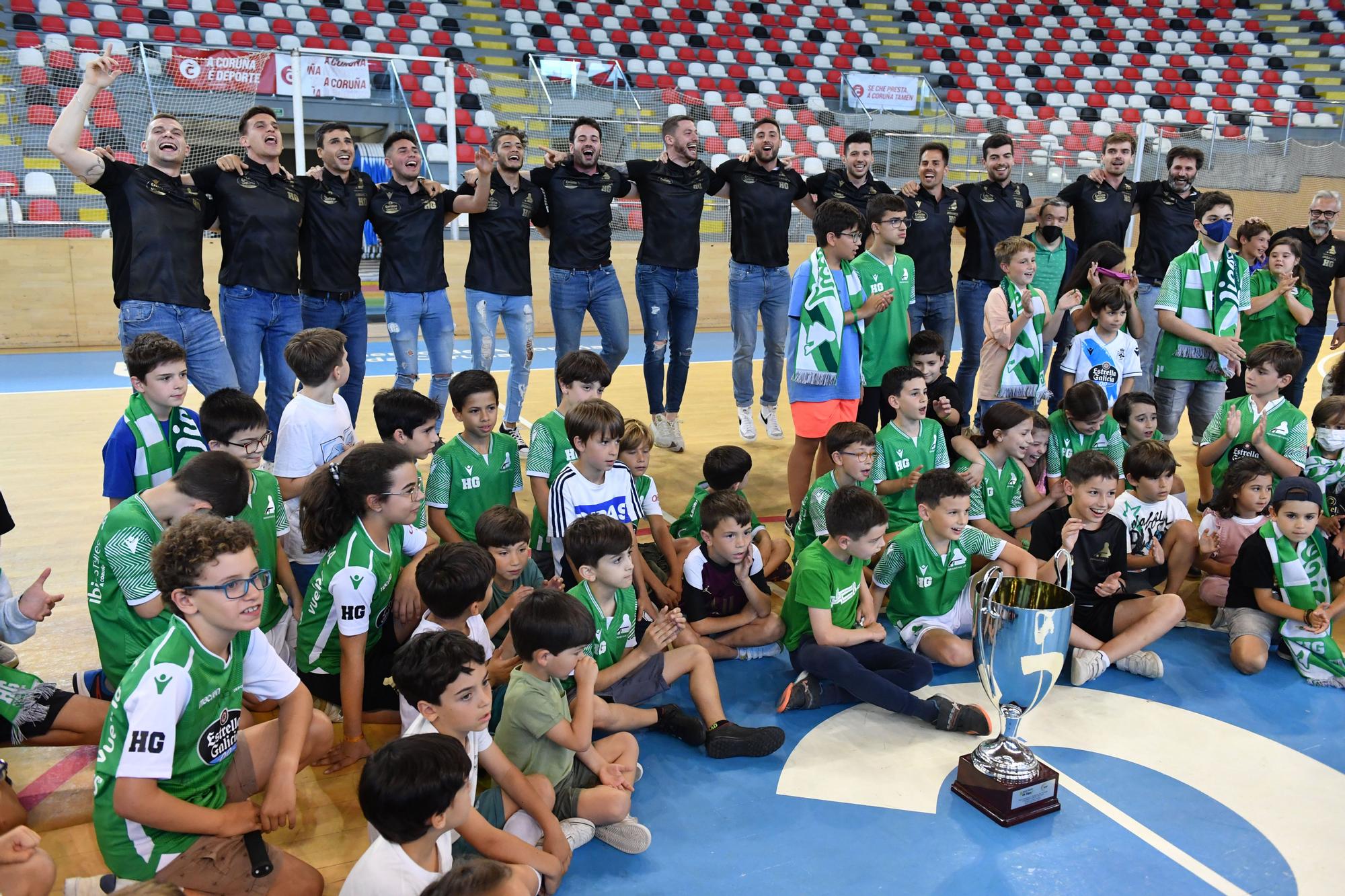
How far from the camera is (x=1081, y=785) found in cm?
361

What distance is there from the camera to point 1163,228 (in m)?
7.68

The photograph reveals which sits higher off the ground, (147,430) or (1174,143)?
(1174,143)

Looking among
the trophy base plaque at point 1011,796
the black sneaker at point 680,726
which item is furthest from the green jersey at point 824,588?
the trophy base plaque at point 1011,796

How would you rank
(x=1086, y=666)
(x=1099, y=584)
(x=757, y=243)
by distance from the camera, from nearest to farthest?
1. (x=1086, y=666)
2. (x=1099, y=584)
3. (x=757, y=243)

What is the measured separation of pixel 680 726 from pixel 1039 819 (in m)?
1.29

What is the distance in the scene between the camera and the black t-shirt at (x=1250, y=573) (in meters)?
4.68

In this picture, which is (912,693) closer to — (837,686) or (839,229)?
(837,686)

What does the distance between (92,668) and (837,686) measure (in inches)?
120

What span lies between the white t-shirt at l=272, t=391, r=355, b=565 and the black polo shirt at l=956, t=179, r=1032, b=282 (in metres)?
4.51

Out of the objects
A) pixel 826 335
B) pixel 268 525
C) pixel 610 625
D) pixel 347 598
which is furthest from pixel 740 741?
pixel 826 335

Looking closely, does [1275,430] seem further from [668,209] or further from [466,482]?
[466,482]

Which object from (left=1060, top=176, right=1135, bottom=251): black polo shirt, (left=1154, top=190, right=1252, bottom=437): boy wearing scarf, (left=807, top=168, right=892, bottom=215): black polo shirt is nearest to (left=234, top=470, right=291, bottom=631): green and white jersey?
(left=807, top=168, right=892, bottom=215): black polo shirt

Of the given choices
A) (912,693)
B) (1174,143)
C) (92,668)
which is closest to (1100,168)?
(912,693)

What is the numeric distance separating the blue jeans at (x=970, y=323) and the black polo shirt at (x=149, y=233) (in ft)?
16.3
